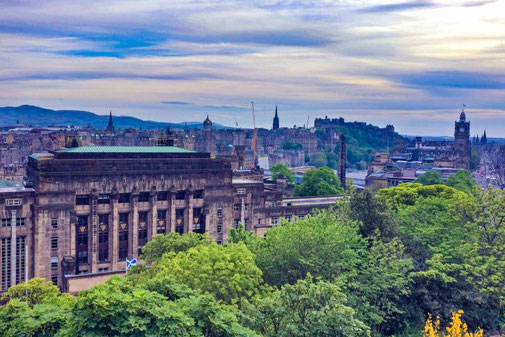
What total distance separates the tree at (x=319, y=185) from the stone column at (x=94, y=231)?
6331cm

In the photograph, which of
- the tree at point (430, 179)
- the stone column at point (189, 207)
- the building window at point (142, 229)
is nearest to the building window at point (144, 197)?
the building window at point (142, 229)

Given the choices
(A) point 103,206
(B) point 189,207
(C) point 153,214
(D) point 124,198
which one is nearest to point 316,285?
(A) point 103,206

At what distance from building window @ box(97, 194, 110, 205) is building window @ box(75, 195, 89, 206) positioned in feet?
4.75

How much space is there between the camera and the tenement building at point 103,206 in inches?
2347

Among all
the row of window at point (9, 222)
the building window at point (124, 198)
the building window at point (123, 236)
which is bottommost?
the building window at point (123, 236)

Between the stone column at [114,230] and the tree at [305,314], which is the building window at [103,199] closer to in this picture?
the stone column at [114,230]

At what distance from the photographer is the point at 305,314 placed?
31.2m

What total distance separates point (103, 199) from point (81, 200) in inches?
105

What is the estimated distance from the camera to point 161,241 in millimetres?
52844

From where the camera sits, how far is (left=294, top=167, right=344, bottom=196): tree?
11919 cm

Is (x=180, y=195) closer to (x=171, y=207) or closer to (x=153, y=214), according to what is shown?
(x=171, y=207)

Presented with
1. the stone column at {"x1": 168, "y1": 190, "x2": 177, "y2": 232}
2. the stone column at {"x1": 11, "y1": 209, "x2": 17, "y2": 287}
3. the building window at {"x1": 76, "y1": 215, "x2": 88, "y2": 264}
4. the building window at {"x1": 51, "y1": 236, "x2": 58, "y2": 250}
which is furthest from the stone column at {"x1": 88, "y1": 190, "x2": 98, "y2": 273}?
the stone column at {"x1": 168, "y1": 190, "x2": 177, "y2": 232}

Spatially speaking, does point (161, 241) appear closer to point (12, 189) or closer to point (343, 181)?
point (12, 189)

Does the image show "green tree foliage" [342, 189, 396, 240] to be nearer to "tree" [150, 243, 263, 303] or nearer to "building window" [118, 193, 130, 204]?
"tree" [150, 243, 263, 303]
